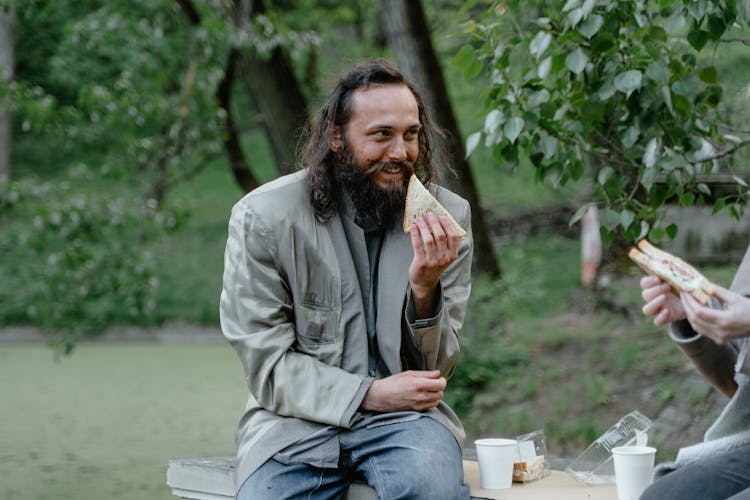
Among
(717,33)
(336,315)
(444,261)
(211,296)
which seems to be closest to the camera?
(444,261)

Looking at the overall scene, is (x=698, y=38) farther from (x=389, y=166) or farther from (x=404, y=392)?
(x=404, y=392)

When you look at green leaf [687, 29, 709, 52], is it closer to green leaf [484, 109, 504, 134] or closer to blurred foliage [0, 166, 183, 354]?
green leaf [484, 109, 504, 134]

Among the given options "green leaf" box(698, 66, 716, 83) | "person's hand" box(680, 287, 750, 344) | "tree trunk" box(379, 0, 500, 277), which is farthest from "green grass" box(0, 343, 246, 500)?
"person's hand" box(680, 287, 750, 344)

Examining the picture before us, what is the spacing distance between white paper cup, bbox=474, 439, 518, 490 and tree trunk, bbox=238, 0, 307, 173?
4.46 metres

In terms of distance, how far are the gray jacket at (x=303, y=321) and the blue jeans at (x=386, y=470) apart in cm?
5

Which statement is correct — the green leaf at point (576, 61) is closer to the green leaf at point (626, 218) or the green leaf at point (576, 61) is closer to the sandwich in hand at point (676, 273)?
the green leaf at point (626, 218)

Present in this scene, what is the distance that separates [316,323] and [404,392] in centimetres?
27

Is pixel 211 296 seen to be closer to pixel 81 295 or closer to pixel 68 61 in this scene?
pixel 68 61

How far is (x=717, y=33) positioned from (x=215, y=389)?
5.91 m

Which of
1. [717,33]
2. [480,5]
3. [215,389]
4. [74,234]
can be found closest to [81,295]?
[74,234]

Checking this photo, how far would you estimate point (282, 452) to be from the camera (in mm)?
2543

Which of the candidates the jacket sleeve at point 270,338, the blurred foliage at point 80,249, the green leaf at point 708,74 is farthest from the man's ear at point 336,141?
the blurred foliage at point 80,249

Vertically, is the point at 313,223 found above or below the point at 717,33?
below

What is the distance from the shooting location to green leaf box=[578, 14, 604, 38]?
287 centimetres
